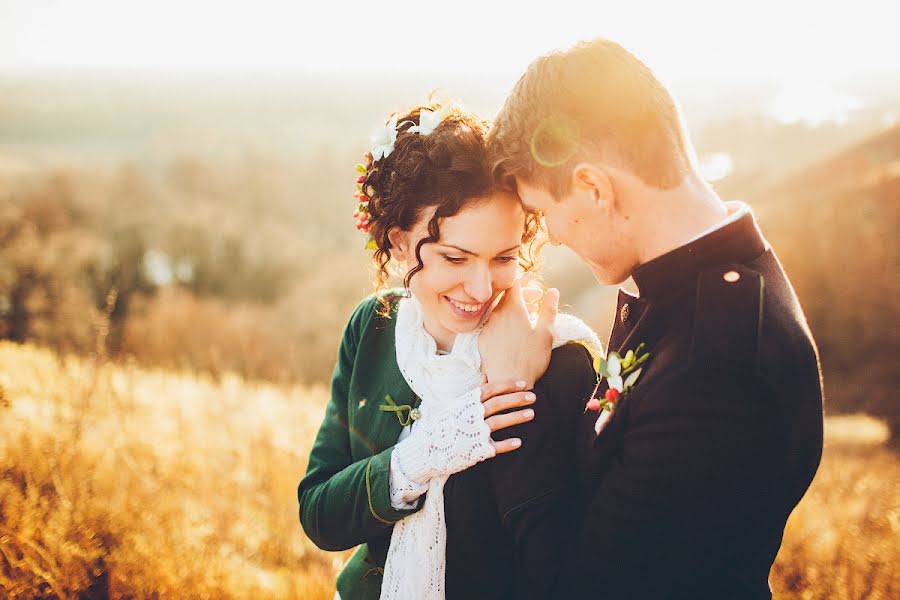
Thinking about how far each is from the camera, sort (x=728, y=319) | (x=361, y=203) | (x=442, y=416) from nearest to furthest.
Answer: (x=728, y=319) → (x=442, y=416) → (x=361, y=203)

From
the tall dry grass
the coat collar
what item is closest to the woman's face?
the coat collar

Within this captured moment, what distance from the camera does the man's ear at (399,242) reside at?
2.28m

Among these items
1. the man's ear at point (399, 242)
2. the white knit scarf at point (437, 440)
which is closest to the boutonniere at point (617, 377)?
the white knit scarf at point (437, 440)

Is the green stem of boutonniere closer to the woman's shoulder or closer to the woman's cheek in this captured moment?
the woman's shoulder

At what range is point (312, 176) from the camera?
69312mm

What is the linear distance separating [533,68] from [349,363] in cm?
129

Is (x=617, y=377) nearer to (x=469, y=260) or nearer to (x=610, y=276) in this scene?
(x=610, y=276)

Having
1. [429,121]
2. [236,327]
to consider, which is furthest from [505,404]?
[236,327]

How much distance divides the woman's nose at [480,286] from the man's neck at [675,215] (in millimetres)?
534

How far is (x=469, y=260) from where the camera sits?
6.91 ft

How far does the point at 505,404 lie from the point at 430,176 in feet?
2.63

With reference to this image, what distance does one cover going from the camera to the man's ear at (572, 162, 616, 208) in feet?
5.64

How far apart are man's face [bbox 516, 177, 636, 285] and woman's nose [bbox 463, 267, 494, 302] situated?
0.26m

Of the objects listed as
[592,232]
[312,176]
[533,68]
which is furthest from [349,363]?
[312,176]
